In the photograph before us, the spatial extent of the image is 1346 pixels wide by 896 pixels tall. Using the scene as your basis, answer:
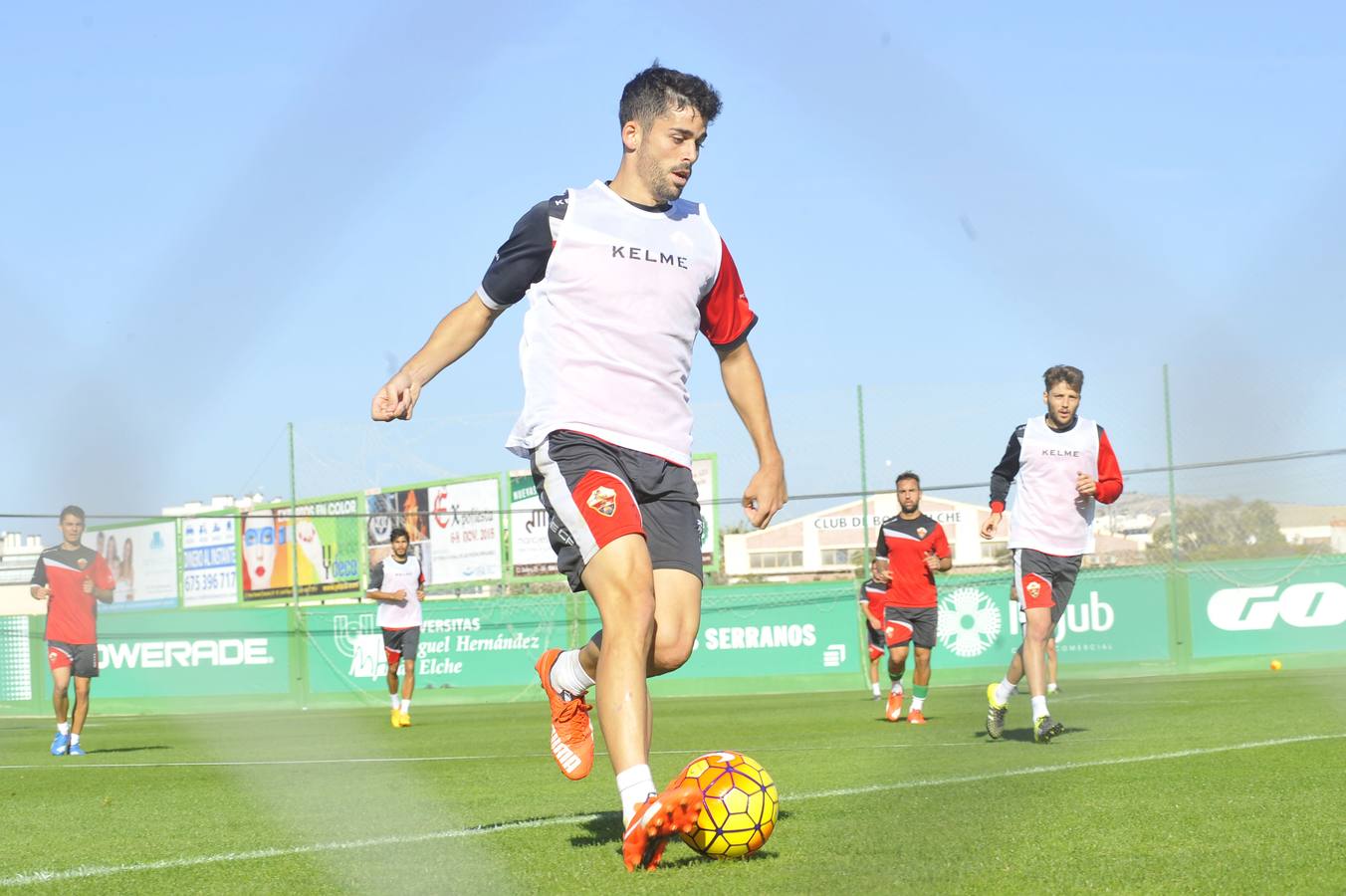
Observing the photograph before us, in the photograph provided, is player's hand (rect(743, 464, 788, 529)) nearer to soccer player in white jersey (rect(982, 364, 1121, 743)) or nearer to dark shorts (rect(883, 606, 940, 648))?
soccer player in white jersey (rect(982, 364, 1121, 743))

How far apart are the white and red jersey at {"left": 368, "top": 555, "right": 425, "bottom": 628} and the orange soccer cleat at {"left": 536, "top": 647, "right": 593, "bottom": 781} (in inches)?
442

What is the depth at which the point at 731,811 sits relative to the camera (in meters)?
3.79

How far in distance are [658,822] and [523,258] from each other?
1590 millimetres

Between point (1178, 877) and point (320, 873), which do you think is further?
point (320, 873)

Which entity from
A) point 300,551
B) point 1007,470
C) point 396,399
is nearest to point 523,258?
point 396,399

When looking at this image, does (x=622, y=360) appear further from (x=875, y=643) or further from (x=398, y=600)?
(x=875, y=643)

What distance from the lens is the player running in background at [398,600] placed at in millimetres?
15602

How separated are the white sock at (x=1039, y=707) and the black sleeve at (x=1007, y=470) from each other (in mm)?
1377

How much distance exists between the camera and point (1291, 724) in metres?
8.77

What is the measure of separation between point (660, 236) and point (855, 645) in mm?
Answer: 16509

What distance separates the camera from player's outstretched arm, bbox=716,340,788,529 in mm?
4500

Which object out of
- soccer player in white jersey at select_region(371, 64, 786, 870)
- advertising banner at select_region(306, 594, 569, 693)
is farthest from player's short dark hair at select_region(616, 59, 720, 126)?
advertising banner at select_region(306, 594, 569, 693)

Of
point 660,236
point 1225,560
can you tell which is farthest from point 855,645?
point 660,236

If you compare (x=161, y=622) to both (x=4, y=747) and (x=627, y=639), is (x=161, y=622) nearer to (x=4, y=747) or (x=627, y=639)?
(x=4, y=747)
